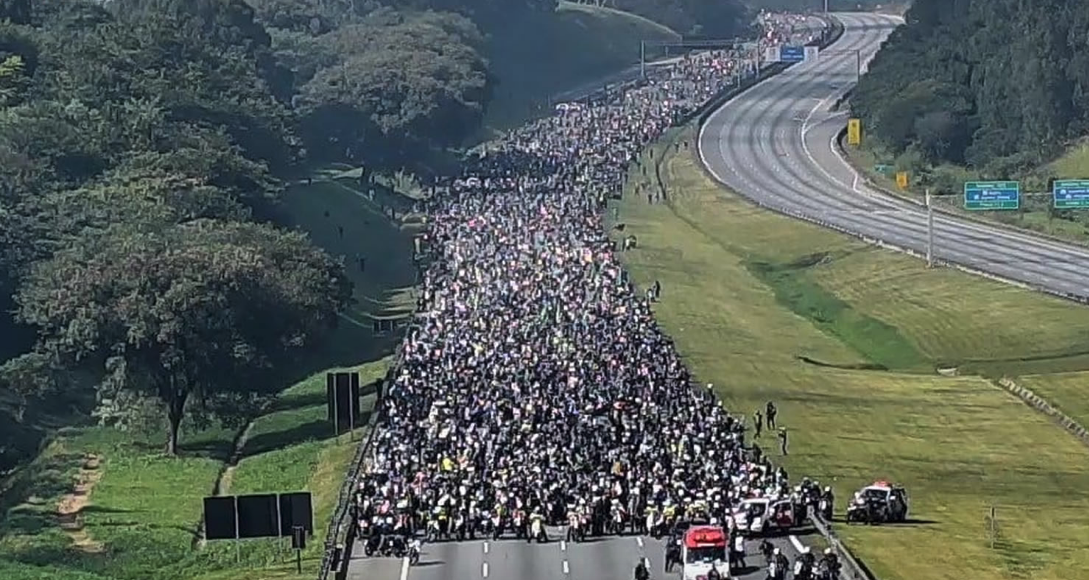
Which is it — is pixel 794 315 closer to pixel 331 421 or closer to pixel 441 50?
pixel 331 421

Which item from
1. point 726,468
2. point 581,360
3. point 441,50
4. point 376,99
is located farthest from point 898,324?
point 441,50

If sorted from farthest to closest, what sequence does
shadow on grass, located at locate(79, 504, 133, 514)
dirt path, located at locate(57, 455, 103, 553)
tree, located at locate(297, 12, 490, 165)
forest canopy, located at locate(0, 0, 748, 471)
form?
tree, located at locate(297, 12, 490, 165) → forest canopy, located at locate(0, 0, 748, 471) → shadow on grass, located at locate(79, 504, 133, 514) → dirt path, located at locate(57, 455, 103, 553)

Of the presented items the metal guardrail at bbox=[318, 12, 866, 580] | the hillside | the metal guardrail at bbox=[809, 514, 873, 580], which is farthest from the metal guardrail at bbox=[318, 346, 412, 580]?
the hillside

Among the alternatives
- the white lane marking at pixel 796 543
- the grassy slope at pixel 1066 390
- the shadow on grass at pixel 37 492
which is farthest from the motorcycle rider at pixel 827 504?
the shadow on grass at pixel 37 492

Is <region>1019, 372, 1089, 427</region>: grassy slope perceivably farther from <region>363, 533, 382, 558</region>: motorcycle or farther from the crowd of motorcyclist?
<region>363, 533, 382, 558</region>: motorcycle

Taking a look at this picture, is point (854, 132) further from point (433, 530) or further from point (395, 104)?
point (433, 530)

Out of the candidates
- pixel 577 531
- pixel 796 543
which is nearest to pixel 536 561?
pixel 577 531

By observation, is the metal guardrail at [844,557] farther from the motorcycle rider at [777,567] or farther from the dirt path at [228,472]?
the dirt path at [228,472]
